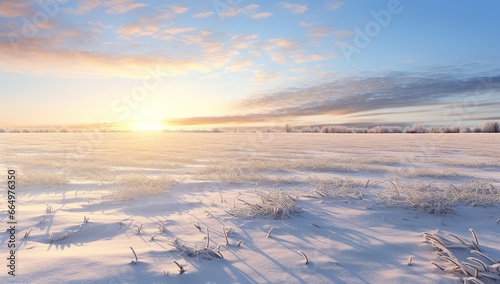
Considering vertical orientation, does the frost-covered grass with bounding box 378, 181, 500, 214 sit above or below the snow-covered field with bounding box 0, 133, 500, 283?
above

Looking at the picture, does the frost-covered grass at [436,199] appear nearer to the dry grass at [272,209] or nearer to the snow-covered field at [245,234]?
the snow-covered field at [245,234]

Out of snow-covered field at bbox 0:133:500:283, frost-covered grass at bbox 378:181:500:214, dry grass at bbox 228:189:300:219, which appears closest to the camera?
snow-covered field at bbox 0:133:500:283

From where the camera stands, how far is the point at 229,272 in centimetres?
250

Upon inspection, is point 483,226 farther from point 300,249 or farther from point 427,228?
point 300,249

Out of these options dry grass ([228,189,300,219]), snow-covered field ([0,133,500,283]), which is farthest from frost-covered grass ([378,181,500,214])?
dry grass ([228,189,300,219])

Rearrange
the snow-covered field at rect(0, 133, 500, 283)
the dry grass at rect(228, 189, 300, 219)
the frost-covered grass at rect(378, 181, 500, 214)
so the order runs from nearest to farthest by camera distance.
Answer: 1. the snow-covered field at rect(0, 133, 500, 283)
2. the dry grass at rect(228, 189, 300, 219)
3. the frost-covered grass at rect(378, 181, 500, 214)

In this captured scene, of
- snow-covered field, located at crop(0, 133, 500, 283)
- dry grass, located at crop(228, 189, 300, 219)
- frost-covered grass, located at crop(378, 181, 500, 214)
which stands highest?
frost-covered grass, located at crop(378, 181, 500, 214)

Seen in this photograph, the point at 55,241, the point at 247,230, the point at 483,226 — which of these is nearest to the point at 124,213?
the point at 55,241

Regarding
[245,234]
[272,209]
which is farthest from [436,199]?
[245,234]

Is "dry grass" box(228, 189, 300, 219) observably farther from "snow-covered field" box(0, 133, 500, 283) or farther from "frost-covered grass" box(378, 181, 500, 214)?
"frost-covered grass" box(378, 181, 500, 214)

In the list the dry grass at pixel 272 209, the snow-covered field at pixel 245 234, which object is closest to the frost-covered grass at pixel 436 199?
the snow-covered field at pixel 245 234

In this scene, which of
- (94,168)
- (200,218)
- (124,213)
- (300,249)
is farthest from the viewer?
(94,168)

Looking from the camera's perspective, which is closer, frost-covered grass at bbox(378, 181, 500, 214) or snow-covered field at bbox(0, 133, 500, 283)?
snow-covered field at bbox(0, 133, 500, 283)

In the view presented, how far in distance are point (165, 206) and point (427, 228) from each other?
3.43 metres
